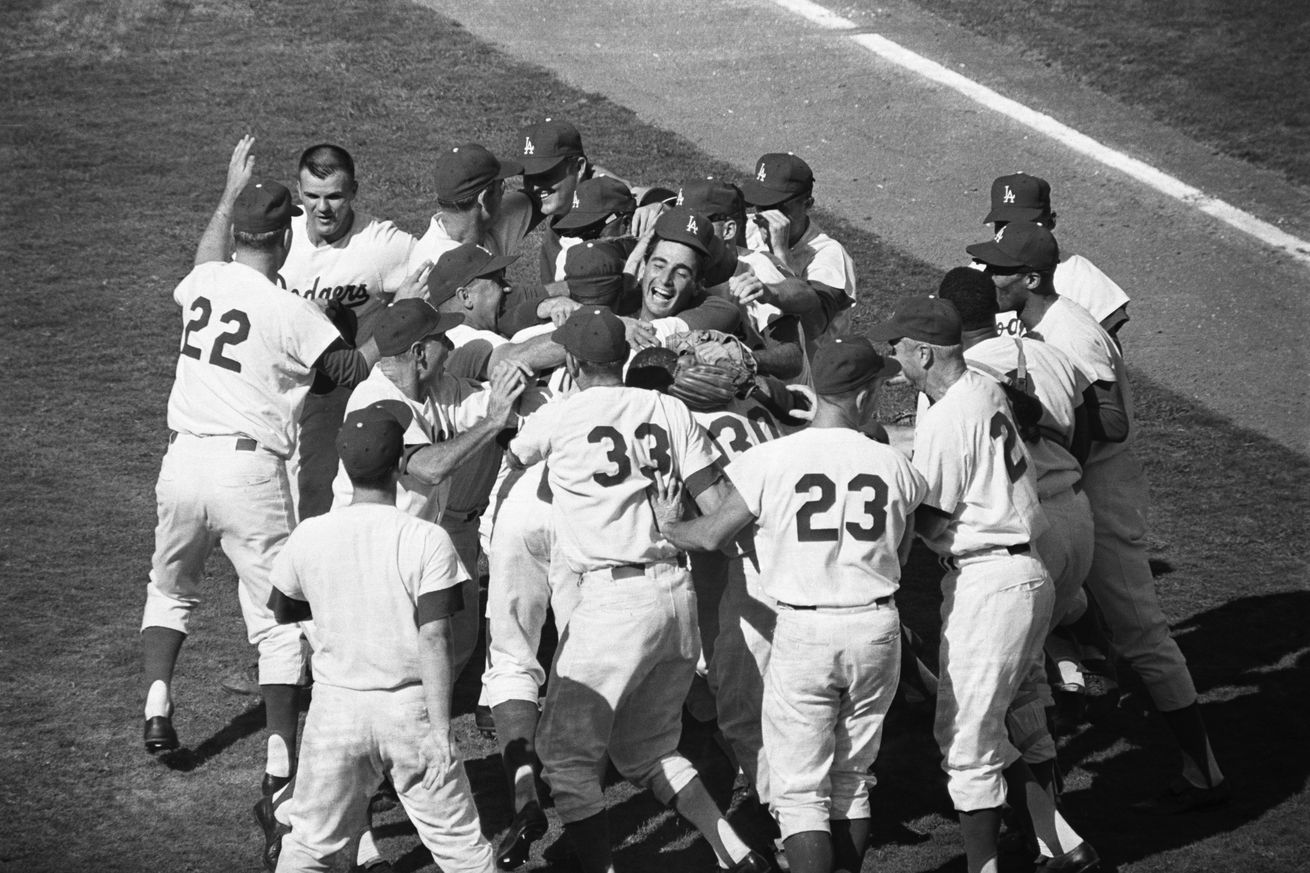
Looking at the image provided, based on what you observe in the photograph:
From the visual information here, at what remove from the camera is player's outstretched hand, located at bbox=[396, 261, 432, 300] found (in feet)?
23.0

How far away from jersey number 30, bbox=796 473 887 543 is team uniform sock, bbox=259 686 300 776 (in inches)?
88.7

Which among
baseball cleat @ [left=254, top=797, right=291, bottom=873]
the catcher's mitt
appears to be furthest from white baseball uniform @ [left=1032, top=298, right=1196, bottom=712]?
baseball cleat @ [left=254, top=797, right=291, bottom=873]

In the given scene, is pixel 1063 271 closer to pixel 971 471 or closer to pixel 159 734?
pixel 971 471

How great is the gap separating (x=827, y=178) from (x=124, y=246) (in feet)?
16.4

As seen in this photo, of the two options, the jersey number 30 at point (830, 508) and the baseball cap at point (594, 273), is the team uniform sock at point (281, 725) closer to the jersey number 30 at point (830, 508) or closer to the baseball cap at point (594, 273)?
the baseball cap at point (594, 273)

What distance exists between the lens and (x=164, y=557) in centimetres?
656

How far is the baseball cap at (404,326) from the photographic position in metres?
6.00

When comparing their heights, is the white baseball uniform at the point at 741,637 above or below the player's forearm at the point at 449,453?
below

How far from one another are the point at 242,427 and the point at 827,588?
2497 mm

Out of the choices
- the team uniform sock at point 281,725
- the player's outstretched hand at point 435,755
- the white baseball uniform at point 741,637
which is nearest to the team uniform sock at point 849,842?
the white baseball uniform at point 741,637

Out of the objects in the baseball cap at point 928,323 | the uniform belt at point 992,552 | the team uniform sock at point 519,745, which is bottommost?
the team uniform sock at point 519,745

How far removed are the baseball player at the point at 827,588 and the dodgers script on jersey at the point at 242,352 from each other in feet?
6.22

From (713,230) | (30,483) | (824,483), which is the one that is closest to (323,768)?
(824,483)

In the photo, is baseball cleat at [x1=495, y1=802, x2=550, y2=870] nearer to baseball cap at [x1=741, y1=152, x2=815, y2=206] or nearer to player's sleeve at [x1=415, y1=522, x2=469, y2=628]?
player's sleeve at [x1=415, y1=522, x2=469, y2=628]
